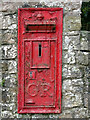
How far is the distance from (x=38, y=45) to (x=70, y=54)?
1.42 feet

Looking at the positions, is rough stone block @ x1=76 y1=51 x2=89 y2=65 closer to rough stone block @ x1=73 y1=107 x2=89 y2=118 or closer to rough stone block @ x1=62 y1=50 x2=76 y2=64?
rough stone block @ x1=62 y1=50 x2=76 y2=64

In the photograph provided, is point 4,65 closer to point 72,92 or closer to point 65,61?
point 65,61

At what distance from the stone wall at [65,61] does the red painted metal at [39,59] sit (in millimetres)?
74

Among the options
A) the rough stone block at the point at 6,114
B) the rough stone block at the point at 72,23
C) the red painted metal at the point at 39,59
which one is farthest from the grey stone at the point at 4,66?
the rough stone block at the point at 72,23

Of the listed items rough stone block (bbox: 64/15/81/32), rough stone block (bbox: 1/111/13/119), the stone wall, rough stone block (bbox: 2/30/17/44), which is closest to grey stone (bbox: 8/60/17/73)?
the stone wall

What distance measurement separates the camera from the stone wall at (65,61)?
5.92ft

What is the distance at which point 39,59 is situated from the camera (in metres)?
1.80

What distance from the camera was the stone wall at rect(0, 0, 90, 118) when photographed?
1.80 meters

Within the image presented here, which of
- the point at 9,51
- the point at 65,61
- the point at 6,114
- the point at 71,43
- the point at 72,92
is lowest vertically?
the point at 6,114

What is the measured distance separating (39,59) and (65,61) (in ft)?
1.12

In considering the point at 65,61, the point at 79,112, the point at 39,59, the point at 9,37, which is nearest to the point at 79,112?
the point at 79,112

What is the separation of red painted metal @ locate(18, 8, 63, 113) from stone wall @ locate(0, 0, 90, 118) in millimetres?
74

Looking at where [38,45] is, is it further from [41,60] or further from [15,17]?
[15,17]

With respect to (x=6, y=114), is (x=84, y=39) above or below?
above
